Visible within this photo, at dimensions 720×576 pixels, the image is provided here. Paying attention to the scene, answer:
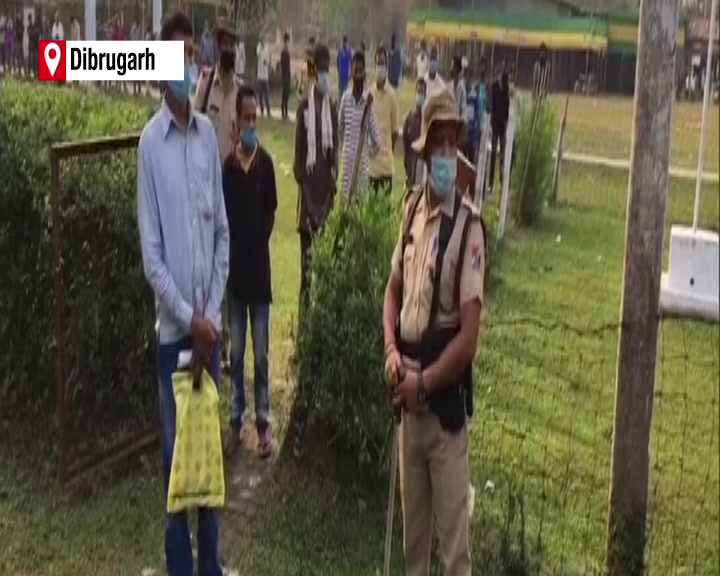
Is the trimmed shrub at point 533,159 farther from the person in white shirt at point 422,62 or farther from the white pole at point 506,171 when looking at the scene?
the person in white shirt at point 422,62

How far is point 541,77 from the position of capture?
464 centimetres

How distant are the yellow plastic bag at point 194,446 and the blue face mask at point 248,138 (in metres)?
1.18

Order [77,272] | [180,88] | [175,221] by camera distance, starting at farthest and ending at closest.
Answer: [77,272], [180,88], [175,221]

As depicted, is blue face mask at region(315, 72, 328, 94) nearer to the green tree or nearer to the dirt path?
the green tree

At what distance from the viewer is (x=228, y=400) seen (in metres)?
5.75

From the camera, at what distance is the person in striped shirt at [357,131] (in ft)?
17.0

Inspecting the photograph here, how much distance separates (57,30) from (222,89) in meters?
0.97

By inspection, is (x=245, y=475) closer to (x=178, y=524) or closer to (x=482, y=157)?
(x=178, y=524)

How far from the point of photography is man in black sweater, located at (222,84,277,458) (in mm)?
5348

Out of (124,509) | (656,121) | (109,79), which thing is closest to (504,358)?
(656,121)

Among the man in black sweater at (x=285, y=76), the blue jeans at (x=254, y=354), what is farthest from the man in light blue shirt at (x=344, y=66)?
the blue jeans at (x=254, y=354)

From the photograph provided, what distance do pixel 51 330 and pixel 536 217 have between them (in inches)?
92.3

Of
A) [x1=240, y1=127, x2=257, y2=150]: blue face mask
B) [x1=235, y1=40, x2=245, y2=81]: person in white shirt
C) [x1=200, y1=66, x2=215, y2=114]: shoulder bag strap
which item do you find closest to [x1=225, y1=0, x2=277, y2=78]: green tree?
[x1=235, y1=40, x2=245, y2=81]: person in white shirt

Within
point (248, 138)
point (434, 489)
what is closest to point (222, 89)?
point (248, 138)
